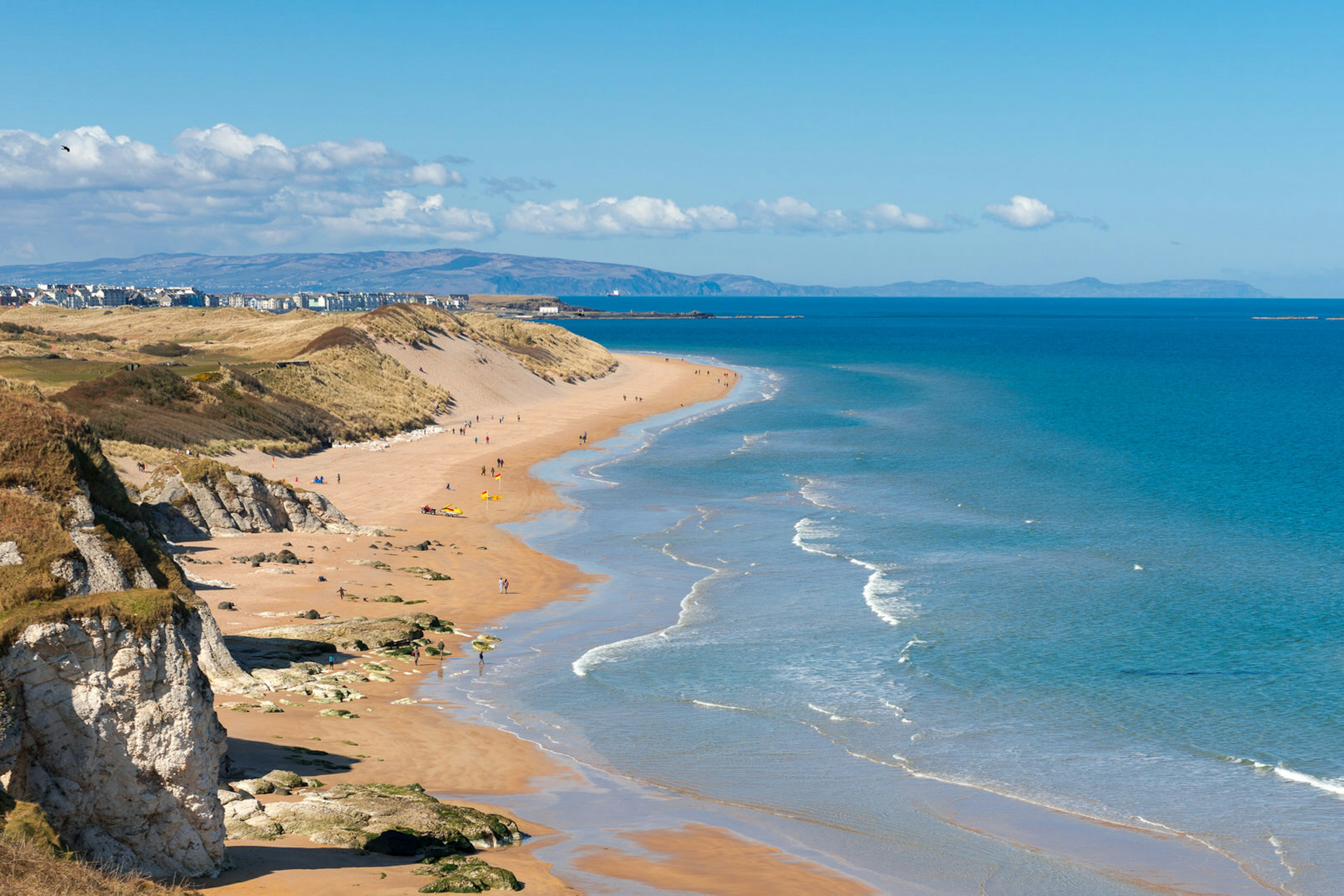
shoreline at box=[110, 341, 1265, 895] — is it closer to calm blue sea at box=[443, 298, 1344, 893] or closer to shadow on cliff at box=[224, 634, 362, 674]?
calm blue sea at box=[443, 298, 1344, 893]

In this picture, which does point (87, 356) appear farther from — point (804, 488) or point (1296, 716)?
point (1296, 716)

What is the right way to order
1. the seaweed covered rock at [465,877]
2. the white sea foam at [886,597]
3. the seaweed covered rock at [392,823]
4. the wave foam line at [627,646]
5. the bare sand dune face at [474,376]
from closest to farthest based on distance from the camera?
1. the seaweed covered rock at [465,877]
2. the seaweed covered rock at [392,823]
3. the wave foam line at [627,646]
4. the white sea foam at [886,597]
5. the bare sand dune face at [474,376]

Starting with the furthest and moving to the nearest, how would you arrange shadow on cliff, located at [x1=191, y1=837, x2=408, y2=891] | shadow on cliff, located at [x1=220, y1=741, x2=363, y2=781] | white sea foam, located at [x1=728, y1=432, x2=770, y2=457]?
white sea foam, located at [x1=728, y1=432, x2=770, y2=457], shadow on cliff, located at [x1=220, y1=741, x2=363, y2=781], shadow on cliff, located at [x1=191, y1=837, x2=408, y2=891]

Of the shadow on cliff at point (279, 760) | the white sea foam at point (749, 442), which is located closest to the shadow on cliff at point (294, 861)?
the shadow on cliff at point (279, 760)

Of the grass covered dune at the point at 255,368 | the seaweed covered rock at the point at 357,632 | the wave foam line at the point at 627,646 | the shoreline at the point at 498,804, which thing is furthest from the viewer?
the grass covered dune at the point at 255,368

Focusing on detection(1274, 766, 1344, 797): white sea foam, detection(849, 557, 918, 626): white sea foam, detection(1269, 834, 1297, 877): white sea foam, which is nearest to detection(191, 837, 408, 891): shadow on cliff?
detection(1269, 834, 1297, 877): white sea foam

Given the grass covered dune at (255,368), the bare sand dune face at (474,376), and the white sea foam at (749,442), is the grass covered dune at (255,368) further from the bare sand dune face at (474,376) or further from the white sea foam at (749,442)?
the white sea foam at (749,442)

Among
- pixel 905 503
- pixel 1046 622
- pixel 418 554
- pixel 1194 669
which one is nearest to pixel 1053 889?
pixel 1194 669
